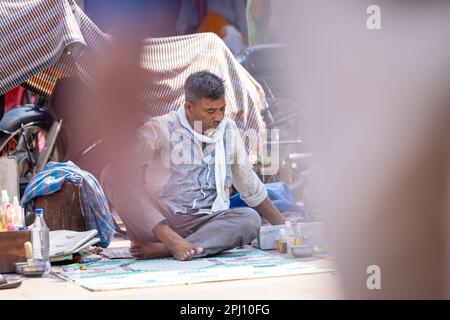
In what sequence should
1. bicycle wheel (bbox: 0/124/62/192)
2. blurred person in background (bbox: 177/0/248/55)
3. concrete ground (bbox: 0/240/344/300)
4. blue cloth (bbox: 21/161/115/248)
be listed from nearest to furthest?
concrete ground (bbox: 0/240/344/300) < blue cloth (bbox: 21/161/115/248) < bicycle wheel (bbox: 0/124/62/192) < blurred person in background (bbox: 177/0/248/55)

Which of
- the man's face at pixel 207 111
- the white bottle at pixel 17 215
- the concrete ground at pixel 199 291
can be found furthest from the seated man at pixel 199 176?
the concrete ground at pixel 199 291

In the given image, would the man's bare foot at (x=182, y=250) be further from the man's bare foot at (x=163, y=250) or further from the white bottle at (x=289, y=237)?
the white bottle at (x=289, y=237)

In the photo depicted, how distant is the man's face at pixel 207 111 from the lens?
4.24 metres

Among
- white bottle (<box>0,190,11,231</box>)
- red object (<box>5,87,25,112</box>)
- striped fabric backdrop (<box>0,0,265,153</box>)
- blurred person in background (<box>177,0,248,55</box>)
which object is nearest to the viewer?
white bottle (<box>0,190,11,231</box>)

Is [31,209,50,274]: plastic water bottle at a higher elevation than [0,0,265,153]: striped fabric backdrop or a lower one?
lower

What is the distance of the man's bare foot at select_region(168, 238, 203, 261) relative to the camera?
390 cm

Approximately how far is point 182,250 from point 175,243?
6 cm

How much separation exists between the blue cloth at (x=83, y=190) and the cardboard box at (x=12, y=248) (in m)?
0.62

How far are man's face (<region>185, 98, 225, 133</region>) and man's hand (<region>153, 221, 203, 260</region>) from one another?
1.84ft

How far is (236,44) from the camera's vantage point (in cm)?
766

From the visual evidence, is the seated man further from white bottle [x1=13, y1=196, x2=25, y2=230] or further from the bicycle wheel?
the bicycle wheel

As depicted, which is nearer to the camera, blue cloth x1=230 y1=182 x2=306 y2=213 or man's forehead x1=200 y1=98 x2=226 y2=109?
man's forehead x1=200 y1=98 x2=226 y2=109

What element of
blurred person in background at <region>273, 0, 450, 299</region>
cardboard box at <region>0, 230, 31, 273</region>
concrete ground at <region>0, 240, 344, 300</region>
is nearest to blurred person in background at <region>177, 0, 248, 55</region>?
cardboard box at <region>0, 230, 31, 273</region>
